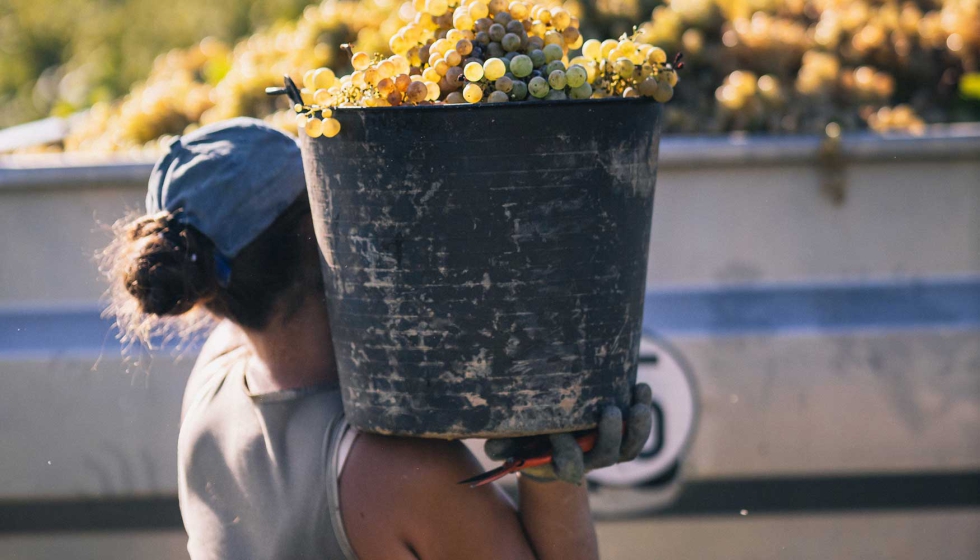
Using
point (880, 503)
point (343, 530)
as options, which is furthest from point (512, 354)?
point (880, 503)

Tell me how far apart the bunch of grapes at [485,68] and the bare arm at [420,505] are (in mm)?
478

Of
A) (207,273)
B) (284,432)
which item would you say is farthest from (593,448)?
(207,273)

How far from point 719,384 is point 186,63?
290 cm

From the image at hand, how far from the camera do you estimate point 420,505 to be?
4.46ft

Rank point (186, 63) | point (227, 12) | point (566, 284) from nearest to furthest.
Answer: point (566, 284)
point (186, 63)
point (227, 12)

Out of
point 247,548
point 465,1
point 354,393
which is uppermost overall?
point 465,1

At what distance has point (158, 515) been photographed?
246 cm

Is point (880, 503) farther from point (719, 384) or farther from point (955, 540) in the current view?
point (719, 384)

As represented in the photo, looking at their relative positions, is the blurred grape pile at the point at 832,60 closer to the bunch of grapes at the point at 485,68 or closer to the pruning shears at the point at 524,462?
the bunch of grapes at the point at 485,68

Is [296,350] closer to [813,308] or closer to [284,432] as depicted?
[284,432]

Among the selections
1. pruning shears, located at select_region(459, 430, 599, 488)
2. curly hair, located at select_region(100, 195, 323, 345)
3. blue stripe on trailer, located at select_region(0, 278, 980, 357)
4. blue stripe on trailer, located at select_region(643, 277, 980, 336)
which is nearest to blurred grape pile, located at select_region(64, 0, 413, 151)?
blue stripe on trailer, located at select_region(0, 278, 980, 357)

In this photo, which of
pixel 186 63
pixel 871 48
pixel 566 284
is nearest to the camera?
pixel 566 284

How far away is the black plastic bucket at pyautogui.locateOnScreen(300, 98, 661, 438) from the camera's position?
1.18 metres

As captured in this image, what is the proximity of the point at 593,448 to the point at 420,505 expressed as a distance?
27 centimetres
